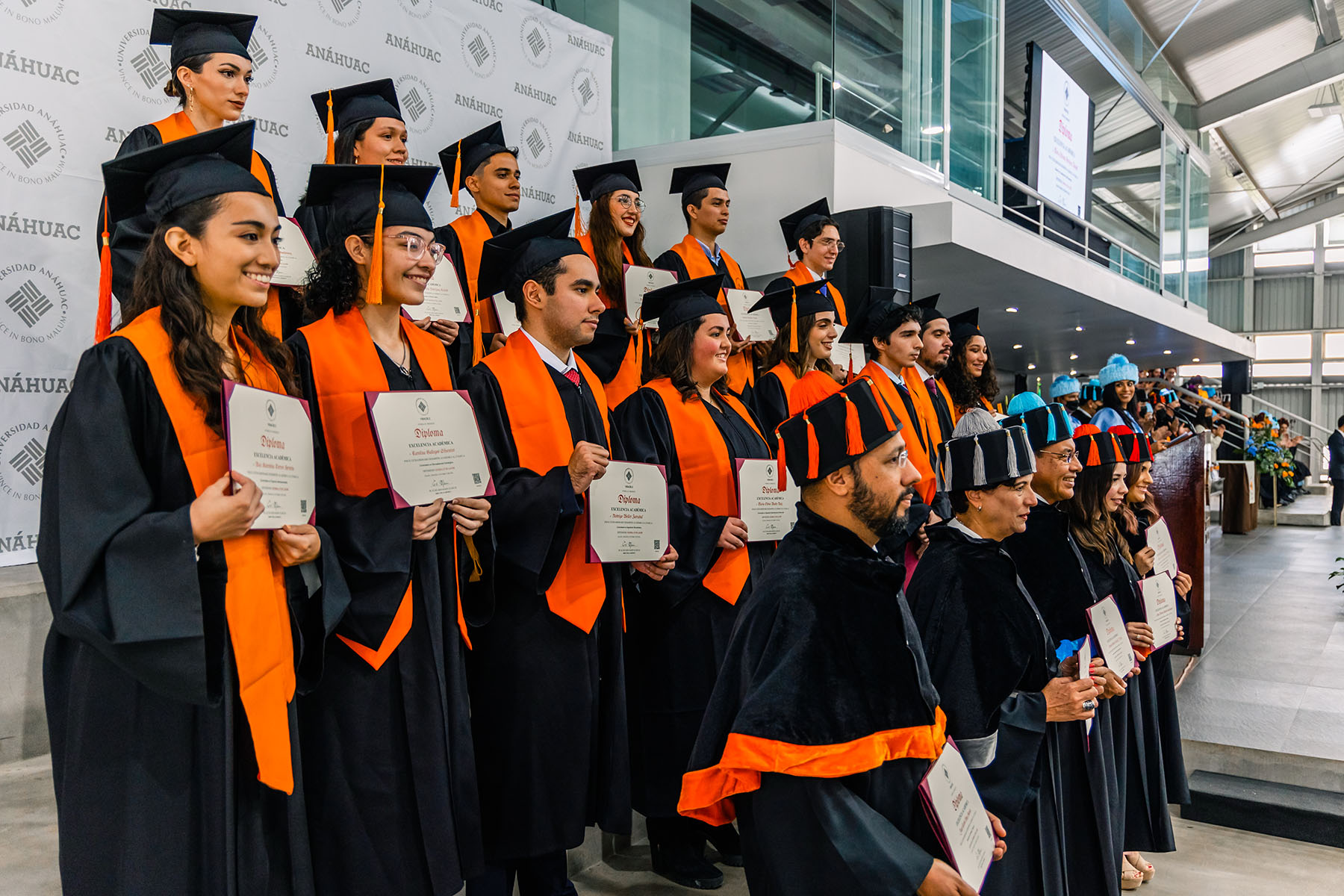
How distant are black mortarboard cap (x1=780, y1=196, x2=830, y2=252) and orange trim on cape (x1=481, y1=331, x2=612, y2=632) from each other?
99.7 inches

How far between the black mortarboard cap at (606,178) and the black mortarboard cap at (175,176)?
2623 millimetres

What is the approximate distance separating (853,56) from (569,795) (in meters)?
5.26

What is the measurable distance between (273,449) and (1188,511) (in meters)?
6.47

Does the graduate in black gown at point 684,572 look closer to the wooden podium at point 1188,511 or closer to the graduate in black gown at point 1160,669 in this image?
the graduate in black gown at point 1160,669

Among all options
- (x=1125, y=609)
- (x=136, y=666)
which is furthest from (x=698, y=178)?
(x=136, y=666)

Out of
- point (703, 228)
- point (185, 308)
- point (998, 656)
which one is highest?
point (703, 228)

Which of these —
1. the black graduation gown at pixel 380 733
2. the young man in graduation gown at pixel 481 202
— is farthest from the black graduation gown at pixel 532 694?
the young man in graduation gown at pixel 481 202

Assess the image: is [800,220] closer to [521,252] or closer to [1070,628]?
[521,252]

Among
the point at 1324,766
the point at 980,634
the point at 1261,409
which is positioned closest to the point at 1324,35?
the point at 1261,409

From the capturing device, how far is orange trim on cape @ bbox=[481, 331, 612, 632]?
291 centimetres

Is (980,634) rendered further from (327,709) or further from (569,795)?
(327,709)

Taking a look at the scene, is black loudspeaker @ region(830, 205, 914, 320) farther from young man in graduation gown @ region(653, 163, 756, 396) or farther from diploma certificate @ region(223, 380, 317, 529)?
diploma certificate @ region(223, 380, 317, 529)

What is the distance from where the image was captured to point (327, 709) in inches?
90.6

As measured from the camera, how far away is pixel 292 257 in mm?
3131
